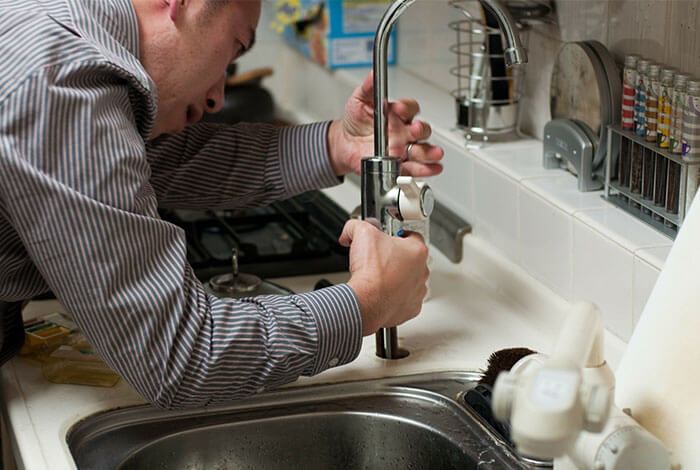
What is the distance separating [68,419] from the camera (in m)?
1.13

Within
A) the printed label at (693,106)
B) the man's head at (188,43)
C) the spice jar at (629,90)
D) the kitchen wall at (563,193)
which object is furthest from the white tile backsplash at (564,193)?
the man's head at (188,43)

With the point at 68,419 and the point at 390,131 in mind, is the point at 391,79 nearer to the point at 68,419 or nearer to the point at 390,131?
the point at 390,131

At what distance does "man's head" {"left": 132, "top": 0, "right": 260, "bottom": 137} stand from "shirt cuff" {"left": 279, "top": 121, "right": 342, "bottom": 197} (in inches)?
8.9

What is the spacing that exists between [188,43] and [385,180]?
0.97ft

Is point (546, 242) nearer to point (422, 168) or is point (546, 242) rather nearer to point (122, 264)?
point (422, 168)

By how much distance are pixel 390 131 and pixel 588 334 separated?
663 millimetres

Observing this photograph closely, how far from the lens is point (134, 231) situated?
3.31ft

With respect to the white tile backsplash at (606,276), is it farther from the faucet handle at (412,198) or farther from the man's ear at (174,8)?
the man's ear at (174,8)

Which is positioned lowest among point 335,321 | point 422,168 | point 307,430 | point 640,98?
point 307,430

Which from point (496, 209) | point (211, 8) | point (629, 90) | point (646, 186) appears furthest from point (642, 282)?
point (211, 8)

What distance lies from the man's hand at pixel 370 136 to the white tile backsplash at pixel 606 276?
0.24m

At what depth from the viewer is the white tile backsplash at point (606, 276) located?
1160 mm

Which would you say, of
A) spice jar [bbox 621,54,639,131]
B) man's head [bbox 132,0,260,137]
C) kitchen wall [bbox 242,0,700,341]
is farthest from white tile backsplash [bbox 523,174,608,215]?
man's head [bbox 132,0,260,137]

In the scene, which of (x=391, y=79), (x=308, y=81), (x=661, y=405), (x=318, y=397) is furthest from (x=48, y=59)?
(x=308, y=81)
